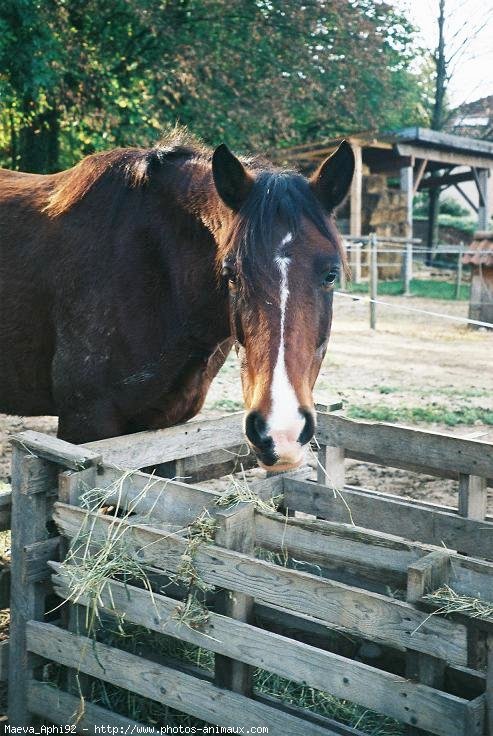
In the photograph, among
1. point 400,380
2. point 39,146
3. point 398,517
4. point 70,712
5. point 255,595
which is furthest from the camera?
point 39,146

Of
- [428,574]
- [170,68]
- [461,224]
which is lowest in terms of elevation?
[428,574]

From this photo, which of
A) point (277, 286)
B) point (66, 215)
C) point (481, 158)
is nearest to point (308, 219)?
point (277, 286)

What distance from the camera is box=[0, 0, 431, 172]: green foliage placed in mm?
11070

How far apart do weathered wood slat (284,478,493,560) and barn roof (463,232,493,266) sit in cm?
929

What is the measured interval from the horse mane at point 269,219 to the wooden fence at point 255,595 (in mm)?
793

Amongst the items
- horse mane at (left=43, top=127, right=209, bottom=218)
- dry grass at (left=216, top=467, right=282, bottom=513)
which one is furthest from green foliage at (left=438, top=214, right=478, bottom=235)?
dry grass at (left=216, top=467, right=282, bottom=513)

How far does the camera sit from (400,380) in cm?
872

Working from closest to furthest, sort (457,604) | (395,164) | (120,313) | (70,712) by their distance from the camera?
(457,604), (70,712), (120,313), (395,164)

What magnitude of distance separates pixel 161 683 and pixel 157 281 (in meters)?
1.63

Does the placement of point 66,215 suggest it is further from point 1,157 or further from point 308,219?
point 1,157

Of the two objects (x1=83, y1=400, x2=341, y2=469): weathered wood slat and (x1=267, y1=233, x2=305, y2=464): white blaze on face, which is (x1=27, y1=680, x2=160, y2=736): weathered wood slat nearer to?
(x1=83, y1=400, x2=341, y2=469): weathered wood slat

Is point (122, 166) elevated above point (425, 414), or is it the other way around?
point (122, 166)

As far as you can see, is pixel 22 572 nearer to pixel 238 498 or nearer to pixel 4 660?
pixel 4 660

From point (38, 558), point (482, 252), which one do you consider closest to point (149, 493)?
point (38, 558)
